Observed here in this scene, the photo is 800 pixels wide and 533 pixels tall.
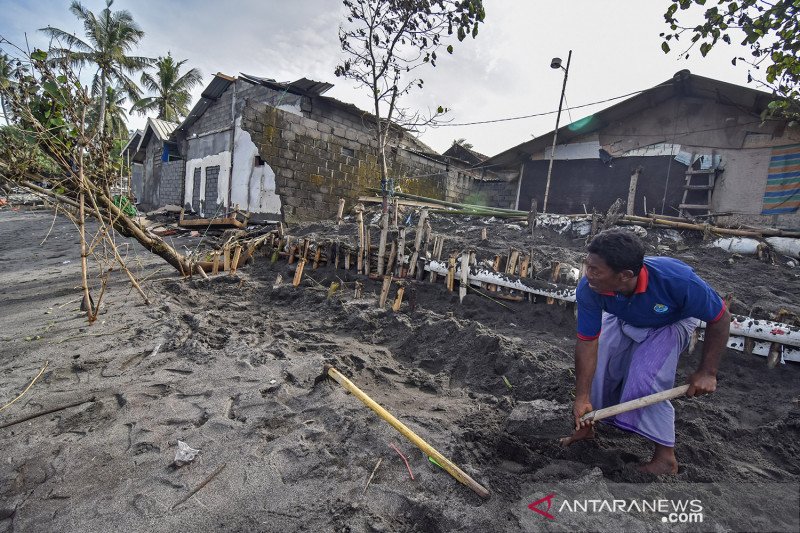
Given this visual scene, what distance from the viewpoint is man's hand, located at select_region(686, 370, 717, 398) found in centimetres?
184

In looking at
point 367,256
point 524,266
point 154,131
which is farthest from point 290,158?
point 154,131

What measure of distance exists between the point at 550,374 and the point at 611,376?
65 centimetres

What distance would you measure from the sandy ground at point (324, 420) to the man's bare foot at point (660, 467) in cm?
5

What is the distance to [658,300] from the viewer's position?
1.95 meters

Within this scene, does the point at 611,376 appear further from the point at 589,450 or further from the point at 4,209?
the point at 4,209

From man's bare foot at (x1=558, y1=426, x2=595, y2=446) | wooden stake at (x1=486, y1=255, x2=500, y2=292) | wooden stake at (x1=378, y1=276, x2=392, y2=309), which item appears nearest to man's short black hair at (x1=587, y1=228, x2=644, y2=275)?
man's bare foot at (x1=558, y1=426, x2=595, y2=446)

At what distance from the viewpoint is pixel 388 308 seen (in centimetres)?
458

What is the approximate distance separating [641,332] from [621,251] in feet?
2.06

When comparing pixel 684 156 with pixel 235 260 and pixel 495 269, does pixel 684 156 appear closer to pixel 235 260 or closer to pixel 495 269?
pixel 495 269

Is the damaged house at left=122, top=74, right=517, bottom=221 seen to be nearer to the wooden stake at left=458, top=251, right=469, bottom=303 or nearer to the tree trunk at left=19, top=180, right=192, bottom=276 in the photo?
the tree trunk at left=19, top=180, right=192, bottom=276

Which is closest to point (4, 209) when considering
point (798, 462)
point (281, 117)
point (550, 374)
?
point (281, 117)

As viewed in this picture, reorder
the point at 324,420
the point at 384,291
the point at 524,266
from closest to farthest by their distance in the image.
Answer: the point at 324,420 → the point at 524,266 → the point at 384,291

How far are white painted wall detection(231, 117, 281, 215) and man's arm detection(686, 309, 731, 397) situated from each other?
9.95 m

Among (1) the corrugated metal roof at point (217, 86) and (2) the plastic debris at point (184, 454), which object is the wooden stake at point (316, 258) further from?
(1) the corrugated metal roof at point (217, 86)
